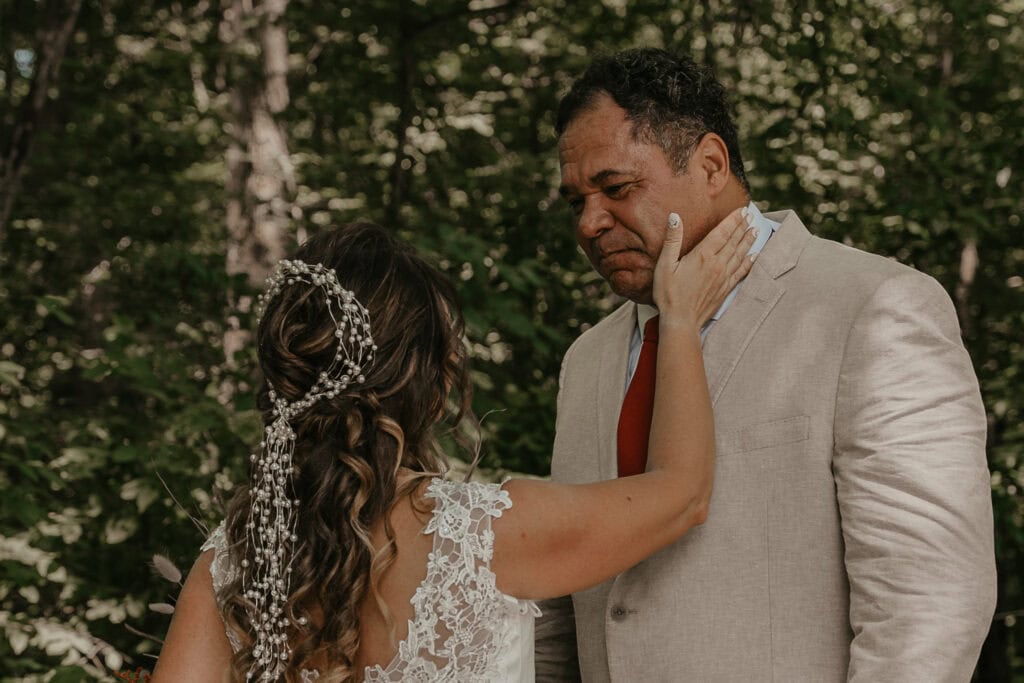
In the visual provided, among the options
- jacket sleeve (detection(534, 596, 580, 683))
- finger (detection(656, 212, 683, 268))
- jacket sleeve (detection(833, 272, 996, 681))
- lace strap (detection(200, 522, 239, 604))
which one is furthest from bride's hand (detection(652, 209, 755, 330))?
lace strap (detection(200, 522, 239, 604))

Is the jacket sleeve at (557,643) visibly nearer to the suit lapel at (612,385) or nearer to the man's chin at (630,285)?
the suit lapel at (612,385)

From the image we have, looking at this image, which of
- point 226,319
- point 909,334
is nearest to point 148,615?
point 226,319

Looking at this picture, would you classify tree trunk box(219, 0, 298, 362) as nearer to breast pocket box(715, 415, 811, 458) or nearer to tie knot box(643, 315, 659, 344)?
tie knot box(643, 315, 659, 344)

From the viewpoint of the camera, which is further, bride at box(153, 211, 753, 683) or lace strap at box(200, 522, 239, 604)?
lace strap at box(200, 522, 239, 604)

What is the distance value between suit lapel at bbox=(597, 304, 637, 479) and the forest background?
137cm

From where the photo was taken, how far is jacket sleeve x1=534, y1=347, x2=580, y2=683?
8.50 feet

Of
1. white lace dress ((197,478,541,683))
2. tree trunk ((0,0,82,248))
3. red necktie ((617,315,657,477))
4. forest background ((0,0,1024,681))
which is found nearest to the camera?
white lace dress ((197,478,541,683))

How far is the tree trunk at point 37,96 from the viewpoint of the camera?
5.01 metres

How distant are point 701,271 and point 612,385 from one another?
15.1 inches

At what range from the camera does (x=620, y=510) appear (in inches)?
77.1

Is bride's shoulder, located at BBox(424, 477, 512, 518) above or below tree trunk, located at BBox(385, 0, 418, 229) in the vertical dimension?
below

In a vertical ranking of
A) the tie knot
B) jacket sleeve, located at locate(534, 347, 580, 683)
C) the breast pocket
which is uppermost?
the tie knot

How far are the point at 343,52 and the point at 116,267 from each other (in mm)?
2096

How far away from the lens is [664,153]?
2.32 metres
